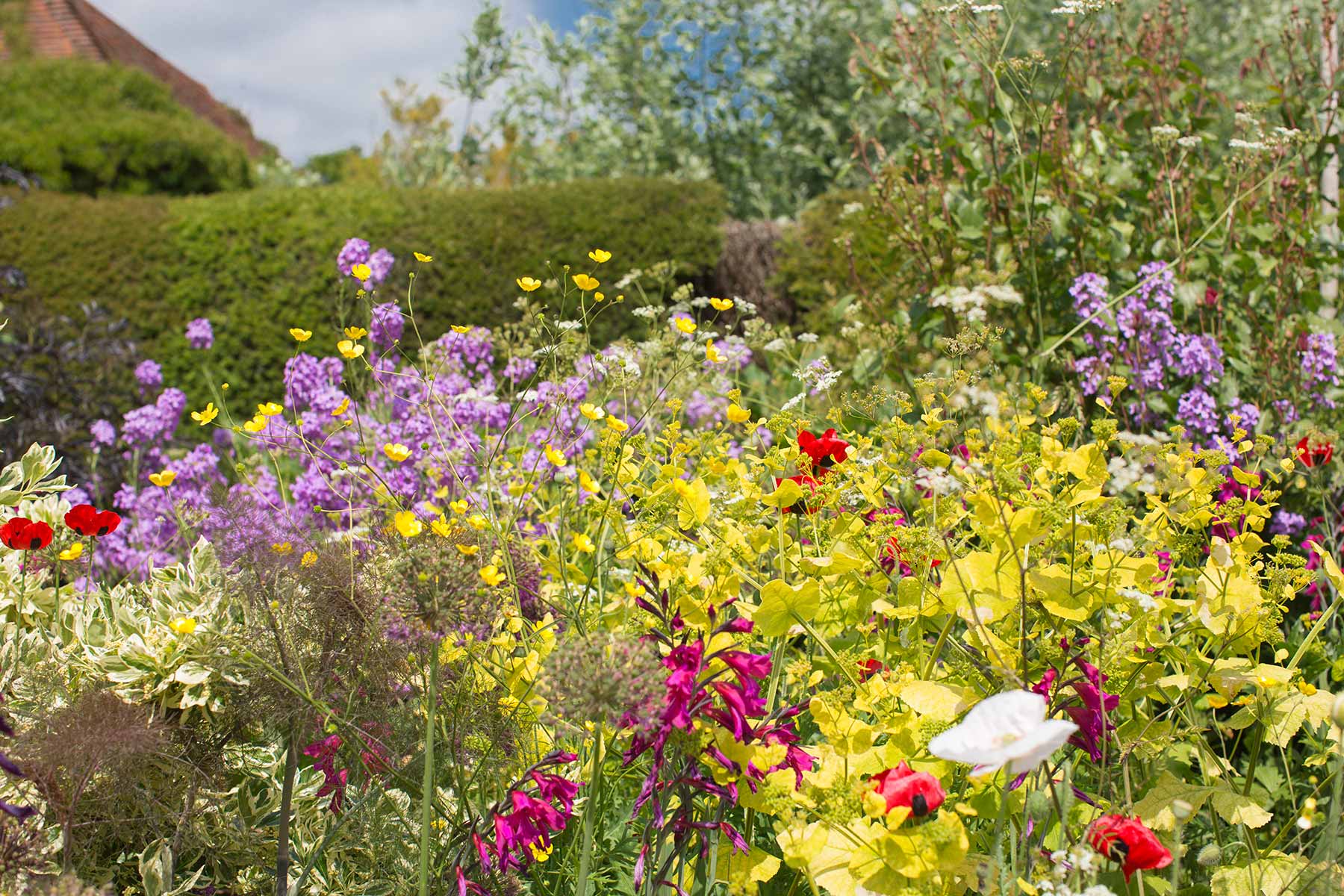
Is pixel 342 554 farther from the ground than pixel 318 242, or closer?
closer

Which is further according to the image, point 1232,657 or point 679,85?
point 679,85

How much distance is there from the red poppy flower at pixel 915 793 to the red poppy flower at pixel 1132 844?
0.20 meters

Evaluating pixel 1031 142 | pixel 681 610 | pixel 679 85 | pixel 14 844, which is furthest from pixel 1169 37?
pixel 679 85

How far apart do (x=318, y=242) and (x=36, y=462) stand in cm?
539

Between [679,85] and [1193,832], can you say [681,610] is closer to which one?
[1193,832]

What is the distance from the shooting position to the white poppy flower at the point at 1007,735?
1016mm

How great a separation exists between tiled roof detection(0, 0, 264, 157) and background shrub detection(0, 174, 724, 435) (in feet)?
33.3

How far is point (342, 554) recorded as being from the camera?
5.66 ft

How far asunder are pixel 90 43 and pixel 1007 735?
23379 mm

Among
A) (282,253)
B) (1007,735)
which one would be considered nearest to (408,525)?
(1007,735)

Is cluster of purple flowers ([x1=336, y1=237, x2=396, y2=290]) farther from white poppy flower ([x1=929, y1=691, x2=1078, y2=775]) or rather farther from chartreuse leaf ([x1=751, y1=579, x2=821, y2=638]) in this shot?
white poppy flower ([x1=929, y1=691, x2=1078, y2=775])

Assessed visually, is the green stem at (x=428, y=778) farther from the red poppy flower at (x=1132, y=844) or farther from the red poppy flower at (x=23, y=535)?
the red poppy flower at (x=23, y=535)

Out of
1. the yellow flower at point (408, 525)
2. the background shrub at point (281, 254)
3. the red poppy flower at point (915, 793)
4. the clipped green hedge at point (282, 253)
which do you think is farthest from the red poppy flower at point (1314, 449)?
the background shrub at point (281, 254)

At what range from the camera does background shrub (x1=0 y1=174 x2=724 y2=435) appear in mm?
7176
